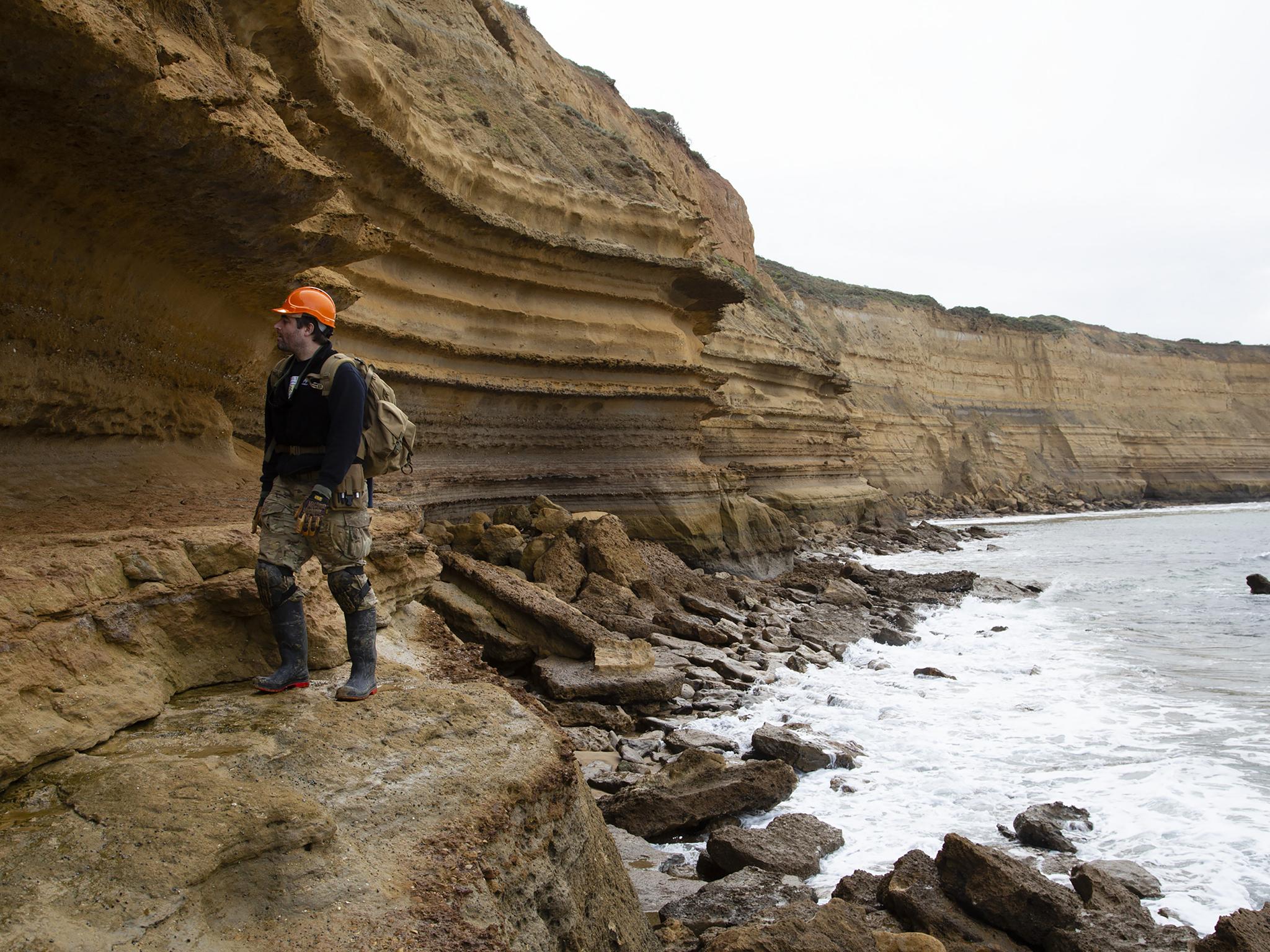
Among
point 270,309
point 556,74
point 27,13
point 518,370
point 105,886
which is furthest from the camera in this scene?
point 556,74

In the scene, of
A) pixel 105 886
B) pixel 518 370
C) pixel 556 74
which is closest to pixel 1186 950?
pixel 105 886

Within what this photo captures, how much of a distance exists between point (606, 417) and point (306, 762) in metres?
10.9

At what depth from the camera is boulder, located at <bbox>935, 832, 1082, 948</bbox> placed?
364cm

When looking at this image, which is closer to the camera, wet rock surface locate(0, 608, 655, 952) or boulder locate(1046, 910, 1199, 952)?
wet rock surface locate(0, 608, 655, 952)

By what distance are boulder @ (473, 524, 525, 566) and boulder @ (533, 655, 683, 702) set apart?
9.27ft

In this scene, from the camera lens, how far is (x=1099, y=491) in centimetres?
4922

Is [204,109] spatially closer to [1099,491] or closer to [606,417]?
[606,417]

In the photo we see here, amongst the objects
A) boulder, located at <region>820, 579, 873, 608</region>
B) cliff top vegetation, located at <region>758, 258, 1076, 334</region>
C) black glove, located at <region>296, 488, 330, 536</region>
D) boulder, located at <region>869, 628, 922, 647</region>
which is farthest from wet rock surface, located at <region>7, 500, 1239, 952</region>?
cliff top vegetation, located at <region>758, 258, 1076, 334</region>

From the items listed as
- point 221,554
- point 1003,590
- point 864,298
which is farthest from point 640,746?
point 864,298

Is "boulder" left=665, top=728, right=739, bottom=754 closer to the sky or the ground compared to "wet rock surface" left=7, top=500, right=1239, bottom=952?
closer to the ground

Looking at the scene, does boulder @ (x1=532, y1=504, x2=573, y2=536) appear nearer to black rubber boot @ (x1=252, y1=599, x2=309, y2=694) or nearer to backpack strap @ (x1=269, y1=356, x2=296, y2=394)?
black rubber boot @ (x1=252, y1=599, x2=309, y2=694)

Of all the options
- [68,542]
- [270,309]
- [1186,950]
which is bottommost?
[1186,950]

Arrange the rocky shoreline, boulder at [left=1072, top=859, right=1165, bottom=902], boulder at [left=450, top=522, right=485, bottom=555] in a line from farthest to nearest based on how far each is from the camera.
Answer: boulder at [left=450, top=522, right=485, bottom=555] → boulder at [left=1072, top=859, right=1165, bottom=902] → the rocky shoreline

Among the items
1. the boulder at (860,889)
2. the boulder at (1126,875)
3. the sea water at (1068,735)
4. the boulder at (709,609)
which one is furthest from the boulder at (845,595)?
the boulder at (860,889)
